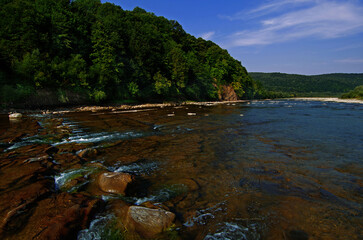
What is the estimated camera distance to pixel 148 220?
3096 millimetres

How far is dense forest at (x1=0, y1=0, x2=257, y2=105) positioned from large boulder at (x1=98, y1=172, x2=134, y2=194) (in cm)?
→ 2652

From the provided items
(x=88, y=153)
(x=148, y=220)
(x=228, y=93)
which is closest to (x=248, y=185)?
(x=148, y=220)

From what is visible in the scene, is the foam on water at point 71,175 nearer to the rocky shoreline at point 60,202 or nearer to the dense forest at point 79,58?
the rocky shoreline at point 60,202

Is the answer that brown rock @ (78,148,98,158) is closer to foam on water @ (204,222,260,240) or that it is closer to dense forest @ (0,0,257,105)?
foam on water @ (204,222,260,240)

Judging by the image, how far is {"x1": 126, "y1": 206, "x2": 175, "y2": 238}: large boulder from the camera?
299 cm

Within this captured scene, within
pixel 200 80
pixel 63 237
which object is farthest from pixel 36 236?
pixel 200 80

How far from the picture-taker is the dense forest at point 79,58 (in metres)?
24.8

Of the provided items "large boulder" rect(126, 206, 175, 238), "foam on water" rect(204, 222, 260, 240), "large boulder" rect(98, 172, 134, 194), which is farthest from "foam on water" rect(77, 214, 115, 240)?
"foam on water" rect(204, 222, 260, 240)

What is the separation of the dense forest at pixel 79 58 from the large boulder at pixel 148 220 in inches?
1111

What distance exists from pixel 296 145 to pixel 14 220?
372 inches

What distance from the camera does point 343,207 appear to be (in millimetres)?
3594

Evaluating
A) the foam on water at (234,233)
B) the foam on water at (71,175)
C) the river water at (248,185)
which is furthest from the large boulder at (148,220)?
the foam on water at (71,175)

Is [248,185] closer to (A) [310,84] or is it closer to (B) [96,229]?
(B) [96,229]

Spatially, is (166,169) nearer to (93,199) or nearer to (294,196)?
(93,199)
